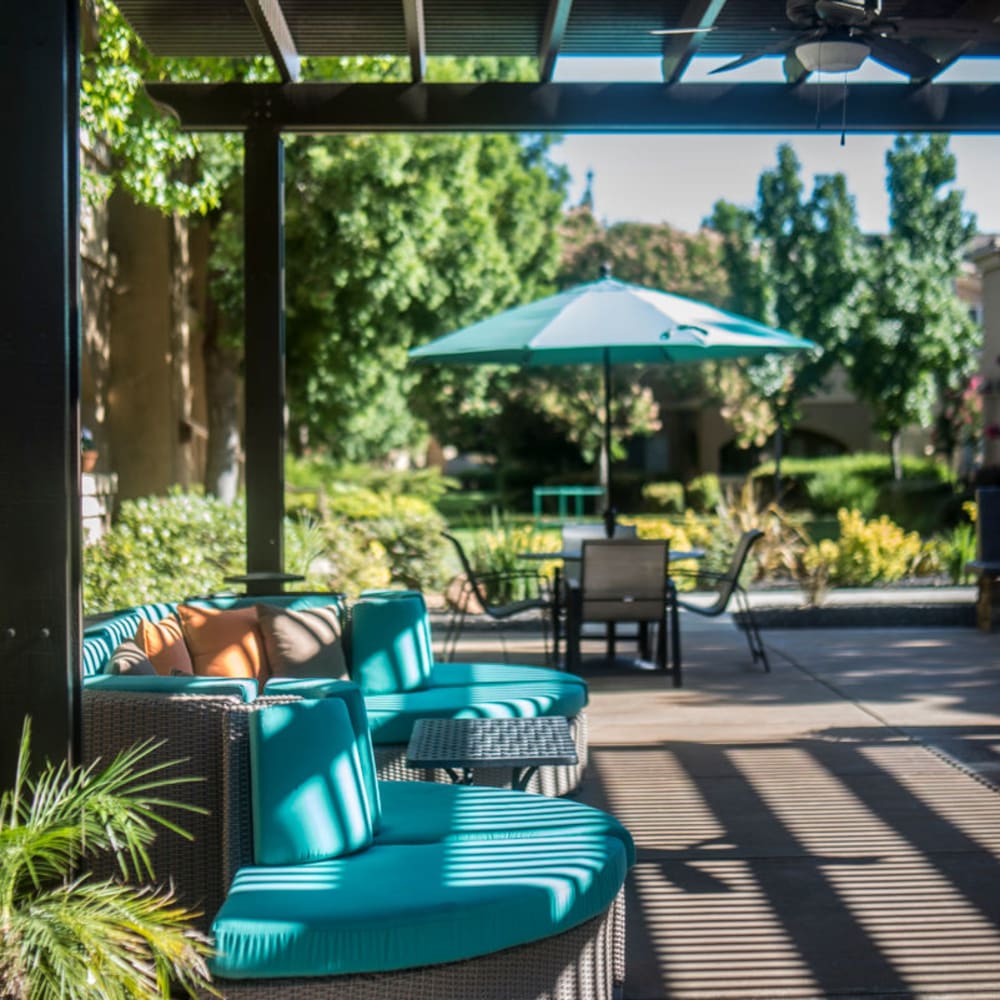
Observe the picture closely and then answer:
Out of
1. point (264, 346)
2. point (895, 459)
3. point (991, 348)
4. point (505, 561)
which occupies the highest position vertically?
point (991, 348)

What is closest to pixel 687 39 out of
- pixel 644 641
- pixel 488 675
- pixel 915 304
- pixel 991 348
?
pixel 488 675

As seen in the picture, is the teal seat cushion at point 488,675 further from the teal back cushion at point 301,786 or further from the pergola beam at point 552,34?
the pergola beam at point 552,34

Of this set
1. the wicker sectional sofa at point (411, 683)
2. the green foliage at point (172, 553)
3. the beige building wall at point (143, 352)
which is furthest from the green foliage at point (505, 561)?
the wicker sectional sofa at point (411, 683)

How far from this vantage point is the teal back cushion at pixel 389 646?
6.29m

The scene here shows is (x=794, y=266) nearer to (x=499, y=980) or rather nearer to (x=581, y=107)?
(x=581, y=107)

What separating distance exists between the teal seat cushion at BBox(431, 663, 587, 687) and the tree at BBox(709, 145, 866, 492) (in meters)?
22.1

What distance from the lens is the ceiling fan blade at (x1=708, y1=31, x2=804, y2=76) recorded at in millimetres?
6496

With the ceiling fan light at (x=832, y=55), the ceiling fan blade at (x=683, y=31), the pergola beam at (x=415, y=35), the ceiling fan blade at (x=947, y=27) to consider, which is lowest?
the ceiling fan light at (x=832, y=55)

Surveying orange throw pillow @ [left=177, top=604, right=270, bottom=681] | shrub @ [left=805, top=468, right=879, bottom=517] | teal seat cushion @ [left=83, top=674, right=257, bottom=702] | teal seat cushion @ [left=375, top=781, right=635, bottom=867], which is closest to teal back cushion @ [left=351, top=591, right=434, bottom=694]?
orange throw pillow @ [left=177, top=604, right=270, bottom=681]

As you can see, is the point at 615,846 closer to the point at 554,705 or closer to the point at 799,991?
the point at 799,991

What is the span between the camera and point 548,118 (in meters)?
7.59

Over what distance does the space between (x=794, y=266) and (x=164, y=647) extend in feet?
82.2

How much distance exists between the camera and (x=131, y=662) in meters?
4.46

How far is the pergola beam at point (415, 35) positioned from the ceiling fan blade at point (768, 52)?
1471 millimetres
